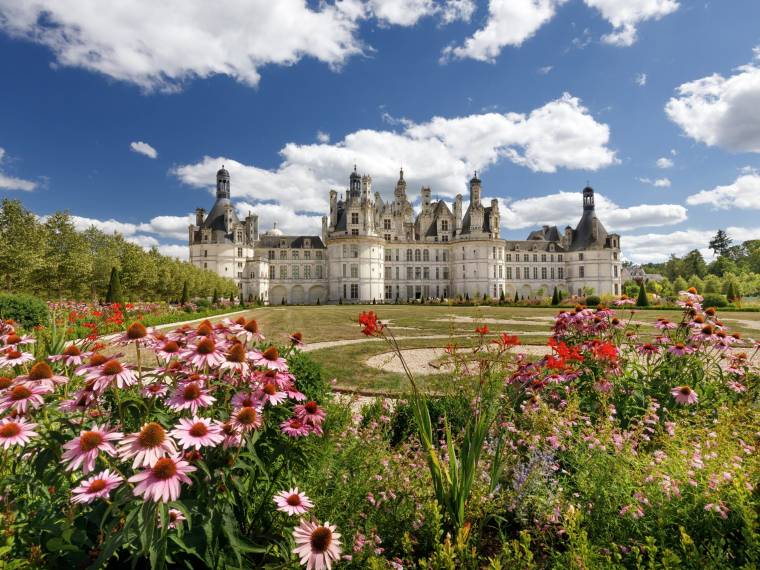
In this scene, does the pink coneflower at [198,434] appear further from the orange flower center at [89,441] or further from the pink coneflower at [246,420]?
the orange flower center at [89,441]

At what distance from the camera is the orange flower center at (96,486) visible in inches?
60.2

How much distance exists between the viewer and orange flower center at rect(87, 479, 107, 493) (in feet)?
5.02

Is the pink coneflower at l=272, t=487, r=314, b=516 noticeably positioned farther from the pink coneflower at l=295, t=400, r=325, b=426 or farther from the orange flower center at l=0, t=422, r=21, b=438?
the orange flower center at l=0, t=422, r=21, b=438

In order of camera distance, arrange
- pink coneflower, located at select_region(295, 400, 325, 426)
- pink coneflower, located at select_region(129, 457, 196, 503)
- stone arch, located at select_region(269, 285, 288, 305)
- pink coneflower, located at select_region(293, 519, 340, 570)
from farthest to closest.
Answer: stone arch, located at select_region(269, 285, 288, 305) → pink coneflower, located at select_region(295, 400, 325, 426) → pink coneflower, located at select_region(293, 519, 340, 570) → pink coneflower, located at select_region(129, 457, 196, 503)

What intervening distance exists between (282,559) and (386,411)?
2933 millimetres

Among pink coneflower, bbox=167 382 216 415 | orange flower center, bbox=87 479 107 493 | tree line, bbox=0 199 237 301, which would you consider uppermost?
tree line, bbox=0 199 237 301

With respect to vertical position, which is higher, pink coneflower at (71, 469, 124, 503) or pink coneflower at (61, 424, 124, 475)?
pink coneflower at (61, 424, 124, 475)

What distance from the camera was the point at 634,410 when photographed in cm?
427

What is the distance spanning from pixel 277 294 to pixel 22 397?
60467 mm

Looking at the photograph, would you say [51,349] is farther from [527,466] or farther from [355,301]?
[355,301]

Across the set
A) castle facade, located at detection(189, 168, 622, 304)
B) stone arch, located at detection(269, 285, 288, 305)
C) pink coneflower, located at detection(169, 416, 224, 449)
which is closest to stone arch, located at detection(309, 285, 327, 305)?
castle facade, located at detection(189, 168, 622, 304)

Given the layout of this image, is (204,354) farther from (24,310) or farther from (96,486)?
(24,310)

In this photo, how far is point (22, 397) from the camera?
1.86 metres

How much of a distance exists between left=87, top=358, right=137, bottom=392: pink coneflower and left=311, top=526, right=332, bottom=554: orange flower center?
109cm
